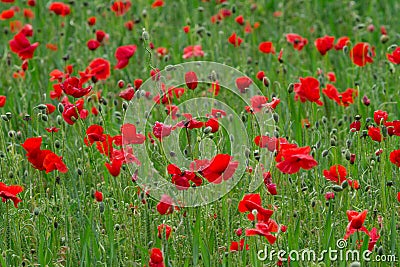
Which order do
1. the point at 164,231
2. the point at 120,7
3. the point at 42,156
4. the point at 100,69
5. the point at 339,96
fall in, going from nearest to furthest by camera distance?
the point at 164,231
the point at 42,156
the point at 339,96
the point at 100,69
the point at 120,7

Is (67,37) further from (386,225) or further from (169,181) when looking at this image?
(386,225)

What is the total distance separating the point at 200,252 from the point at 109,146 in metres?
0.48

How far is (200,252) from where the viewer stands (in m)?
3.00

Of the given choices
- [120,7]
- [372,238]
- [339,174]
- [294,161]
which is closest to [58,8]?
[120,7]

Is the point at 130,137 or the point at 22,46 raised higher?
the point at 22,46

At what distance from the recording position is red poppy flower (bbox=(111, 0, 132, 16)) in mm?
5117

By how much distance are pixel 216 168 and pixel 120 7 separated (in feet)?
9.00

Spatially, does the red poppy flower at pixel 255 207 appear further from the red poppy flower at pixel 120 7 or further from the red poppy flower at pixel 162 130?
the red poppy flower at pixel 120 7

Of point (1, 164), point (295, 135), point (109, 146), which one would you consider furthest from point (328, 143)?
point (1, 164)

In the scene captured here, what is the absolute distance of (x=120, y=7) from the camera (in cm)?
519

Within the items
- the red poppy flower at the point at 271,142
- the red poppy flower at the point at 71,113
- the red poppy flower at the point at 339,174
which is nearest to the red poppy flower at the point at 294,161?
the red poppy flower at the point at 271,142

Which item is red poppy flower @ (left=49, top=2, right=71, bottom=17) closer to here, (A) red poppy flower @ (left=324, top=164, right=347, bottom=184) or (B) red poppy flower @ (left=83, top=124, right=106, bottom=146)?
(B) red poppy flower @ (left=83, top=124, right=106, bottom=146)

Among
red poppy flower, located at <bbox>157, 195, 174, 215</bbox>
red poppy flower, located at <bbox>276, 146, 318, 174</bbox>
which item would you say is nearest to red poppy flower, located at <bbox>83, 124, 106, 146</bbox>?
red poppy flower, located at <bbox>157, 195, 174, 215</bbox>

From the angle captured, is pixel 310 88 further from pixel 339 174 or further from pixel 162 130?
pixel 162 130
